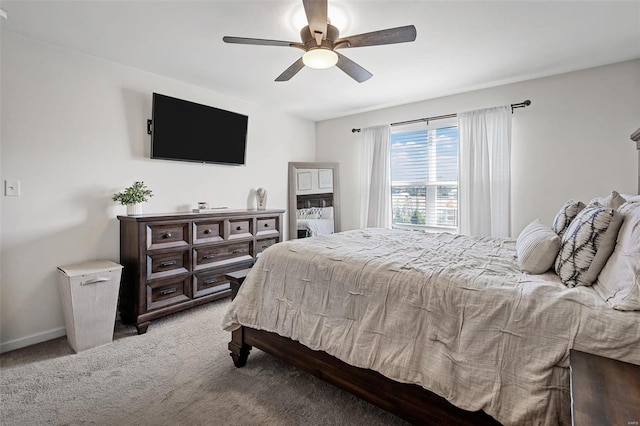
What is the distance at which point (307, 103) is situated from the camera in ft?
13.3

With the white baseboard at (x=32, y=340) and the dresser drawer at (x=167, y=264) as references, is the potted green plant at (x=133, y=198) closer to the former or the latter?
the dresser drawer at (x=167, y=264)

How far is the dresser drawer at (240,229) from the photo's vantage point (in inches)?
128

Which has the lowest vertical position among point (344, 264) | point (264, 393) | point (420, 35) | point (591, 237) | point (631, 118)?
point (264, 393)

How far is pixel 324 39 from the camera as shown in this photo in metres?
1.92

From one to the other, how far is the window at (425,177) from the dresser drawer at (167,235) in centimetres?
277

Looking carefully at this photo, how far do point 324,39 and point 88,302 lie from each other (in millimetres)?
2624

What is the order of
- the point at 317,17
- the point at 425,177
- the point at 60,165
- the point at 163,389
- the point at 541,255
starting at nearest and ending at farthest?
the point at 541,255 < the point at 317,17 < the point at 163,389 < the point at 60,165 < the point at 425,177

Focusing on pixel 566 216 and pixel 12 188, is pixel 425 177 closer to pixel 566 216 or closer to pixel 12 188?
pixel 566 216

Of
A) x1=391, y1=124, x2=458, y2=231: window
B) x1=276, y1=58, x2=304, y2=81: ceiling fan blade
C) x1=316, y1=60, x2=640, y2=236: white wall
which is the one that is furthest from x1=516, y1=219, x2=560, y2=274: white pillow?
x1=391, y1=124, x2=458, y2=231: window

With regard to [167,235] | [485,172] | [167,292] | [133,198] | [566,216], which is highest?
[485,172]

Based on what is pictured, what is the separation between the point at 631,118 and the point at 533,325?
2.89 metres

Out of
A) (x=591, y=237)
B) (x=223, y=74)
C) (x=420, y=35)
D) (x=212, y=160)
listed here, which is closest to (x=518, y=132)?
(x=420, y=35)

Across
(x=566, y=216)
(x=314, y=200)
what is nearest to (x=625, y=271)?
(x=566, y=216)

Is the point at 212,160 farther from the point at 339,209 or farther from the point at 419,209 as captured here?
the point at 419,209
